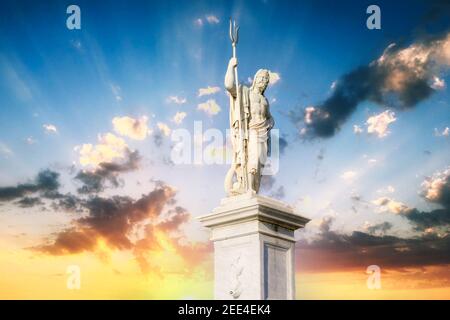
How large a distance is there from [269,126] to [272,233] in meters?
2.93

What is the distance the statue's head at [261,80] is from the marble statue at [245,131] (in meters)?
0.17

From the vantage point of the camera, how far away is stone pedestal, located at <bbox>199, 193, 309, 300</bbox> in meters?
14.5

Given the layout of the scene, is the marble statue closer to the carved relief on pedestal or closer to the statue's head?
the statue's head

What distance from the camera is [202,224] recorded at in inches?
615

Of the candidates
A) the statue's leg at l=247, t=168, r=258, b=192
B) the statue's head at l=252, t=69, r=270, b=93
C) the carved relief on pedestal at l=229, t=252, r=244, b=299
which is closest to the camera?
the carved relief on pedestal at l=229, t=252, r=244, b=299

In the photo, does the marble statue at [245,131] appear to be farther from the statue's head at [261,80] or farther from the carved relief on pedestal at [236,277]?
the carved relief on pedestal at [236,277]

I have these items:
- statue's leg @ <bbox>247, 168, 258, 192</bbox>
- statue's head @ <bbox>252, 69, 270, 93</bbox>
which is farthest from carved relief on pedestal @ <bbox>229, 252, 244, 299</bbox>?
statue's head @ <bbox>252, 69, 270, 93</bbox>

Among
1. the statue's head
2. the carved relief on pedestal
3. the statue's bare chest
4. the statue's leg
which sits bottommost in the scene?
the carved relief on pedestal

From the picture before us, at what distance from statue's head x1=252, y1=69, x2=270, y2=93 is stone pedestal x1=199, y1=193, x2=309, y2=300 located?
3.08 metres

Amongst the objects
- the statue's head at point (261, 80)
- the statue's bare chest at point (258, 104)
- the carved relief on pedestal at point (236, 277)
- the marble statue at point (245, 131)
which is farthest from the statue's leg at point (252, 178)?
the statue's head at point (261, 80)

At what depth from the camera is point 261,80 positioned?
54.6ft

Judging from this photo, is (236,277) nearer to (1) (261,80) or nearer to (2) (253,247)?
(2) (253,247)

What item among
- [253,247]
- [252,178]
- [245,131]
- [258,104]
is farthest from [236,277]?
[258,104]
